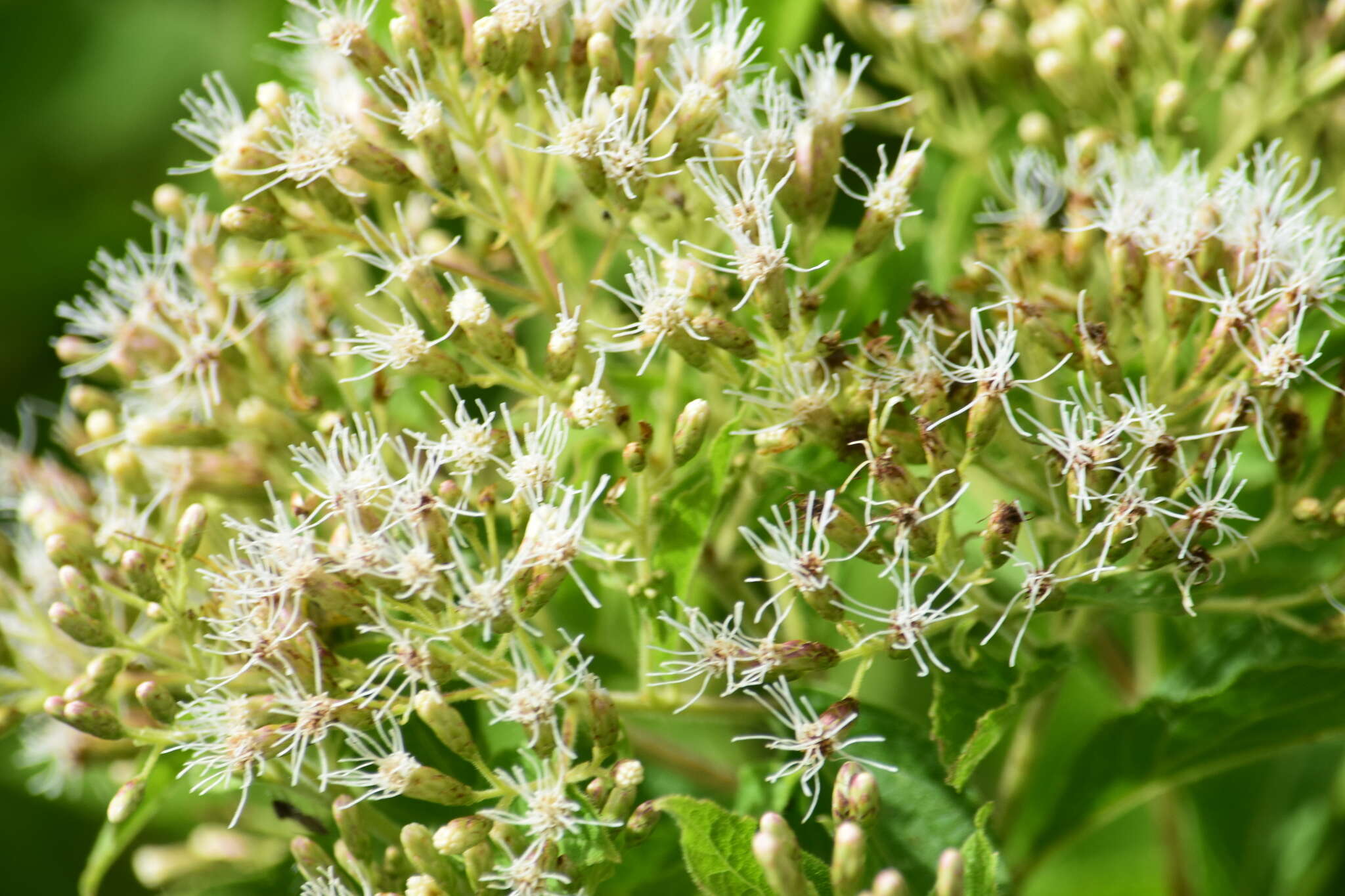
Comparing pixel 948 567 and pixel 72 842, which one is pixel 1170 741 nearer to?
pixel 948 567

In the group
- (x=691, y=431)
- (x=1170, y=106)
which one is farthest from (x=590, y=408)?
(x=1170, y=106)

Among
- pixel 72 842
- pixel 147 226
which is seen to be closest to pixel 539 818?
pixel 72 842

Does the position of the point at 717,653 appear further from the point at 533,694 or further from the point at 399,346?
the point at 399,346

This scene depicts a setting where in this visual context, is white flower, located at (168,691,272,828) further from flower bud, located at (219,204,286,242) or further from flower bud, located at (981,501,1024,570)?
flower bud, located at (981,501,1024,570)

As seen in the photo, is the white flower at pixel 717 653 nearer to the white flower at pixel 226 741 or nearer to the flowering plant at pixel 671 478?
the flowering plant at pixel 671 478

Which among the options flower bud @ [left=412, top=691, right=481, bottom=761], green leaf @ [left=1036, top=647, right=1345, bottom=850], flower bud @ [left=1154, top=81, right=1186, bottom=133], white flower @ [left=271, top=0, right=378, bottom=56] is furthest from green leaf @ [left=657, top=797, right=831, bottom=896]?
flower bud @ [left=1154, top=81, right=1186, bottom=133]

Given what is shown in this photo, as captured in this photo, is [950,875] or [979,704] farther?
[979,704]

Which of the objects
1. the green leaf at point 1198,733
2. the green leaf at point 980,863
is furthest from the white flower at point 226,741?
the green leaf at point 1198,733

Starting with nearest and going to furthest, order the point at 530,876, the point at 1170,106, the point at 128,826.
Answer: the point at 530,876 → the point at 128,826 → the point at 1170,106

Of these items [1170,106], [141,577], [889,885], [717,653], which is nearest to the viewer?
[889,885]
